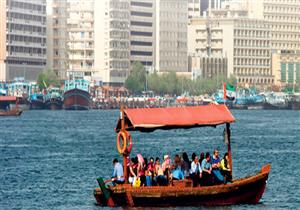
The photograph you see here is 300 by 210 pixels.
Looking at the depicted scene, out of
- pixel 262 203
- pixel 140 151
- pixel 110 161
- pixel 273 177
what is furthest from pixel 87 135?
pixel 262 203

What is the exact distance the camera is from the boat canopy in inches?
2349

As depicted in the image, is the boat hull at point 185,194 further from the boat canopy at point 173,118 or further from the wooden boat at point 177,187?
the boat canopy at point 173,118

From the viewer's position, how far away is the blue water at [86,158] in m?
64.3

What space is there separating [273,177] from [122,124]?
1754 cm

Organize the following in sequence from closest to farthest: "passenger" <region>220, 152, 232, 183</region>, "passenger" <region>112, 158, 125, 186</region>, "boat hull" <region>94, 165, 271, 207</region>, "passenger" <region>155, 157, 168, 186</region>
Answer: "boat hull" <region>94, 165, 271, 207</region>
"passenger" <region>155, 157, 168, 186</region>
"passenger" <region>112, 158, 125, 186</region>
"passenger" <region>220, 152, 232, 183</region>

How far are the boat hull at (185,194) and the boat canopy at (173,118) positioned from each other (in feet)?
9.47

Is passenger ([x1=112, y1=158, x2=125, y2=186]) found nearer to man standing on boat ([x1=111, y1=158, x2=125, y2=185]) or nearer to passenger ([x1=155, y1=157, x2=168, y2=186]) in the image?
man standing on boat ([x1=111, y1=158, x2=125, y2=185])

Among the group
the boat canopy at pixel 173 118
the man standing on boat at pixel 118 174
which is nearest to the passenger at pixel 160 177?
the man standing on boat at pixel 118 174

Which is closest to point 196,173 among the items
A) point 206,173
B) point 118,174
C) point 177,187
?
point 206,173

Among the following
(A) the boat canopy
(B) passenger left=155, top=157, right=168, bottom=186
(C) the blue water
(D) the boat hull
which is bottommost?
(C) the blue water

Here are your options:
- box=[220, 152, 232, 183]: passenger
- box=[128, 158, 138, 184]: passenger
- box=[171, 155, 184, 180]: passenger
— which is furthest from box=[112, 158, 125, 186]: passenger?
box=[220, 152, 232, 183]: passenger

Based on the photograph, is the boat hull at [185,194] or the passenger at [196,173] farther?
the passenger at [196,173]

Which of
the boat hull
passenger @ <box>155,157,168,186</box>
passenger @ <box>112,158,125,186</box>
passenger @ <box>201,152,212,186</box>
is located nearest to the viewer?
the boat hull

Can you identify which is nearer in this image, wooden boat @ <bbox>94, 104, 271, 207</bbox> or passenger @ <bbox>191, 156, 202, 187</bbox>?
wooden boat @ <bbox>94, 104, 271, 207</bbox>
